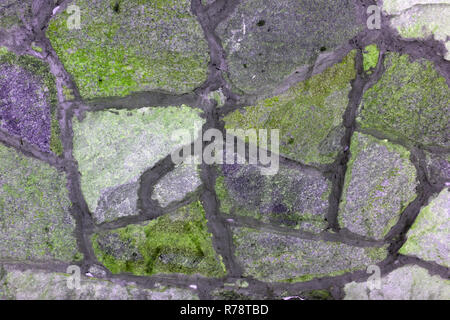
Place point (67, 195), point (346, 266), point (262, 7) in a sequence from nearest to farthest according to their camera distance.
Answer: point (262, 7) < point (67, 195) < point (346, 266)

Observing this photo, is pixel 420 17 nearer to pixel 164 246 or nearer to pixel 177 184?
pixel 177 184

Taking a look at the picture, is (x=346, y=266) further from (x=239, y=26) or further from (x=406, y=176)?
(x=239, y=26)

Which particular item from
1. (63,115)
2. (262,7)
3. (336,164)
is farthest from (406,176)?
(63,115)

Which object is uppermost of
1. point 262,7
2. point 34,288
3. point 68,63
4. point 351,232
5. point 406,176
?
point 262,7

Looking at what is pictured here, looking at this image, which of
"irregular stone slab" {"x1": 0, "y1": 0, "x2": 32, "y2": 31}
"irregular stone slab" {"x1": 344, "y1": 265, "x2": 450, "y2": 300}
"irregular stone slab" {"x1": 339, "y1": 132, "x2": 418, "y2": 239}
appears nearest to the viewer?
"irregular stone slab" {"x1": 0, "y1": 0, "x2": 32, "y2": 31}

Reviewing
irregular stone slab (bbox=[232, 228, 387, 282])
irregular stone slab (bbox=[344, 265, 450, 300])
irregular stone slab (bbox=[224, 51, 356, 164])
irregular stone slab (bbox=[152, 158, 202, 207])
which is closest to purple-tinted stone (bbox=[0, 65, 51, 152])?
irregular stone slab (bbox=[152, 158, 202, 207])

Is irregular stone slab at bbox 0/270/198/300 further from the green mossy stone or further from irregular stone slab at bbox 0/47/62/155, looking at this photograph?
the green mossy stone
